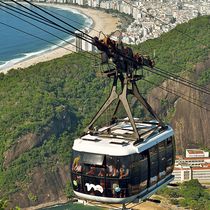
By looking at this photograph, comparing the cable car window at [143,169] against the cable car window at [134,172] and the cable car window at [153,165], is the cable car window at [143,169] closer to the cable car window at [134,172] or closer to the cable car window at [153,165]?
the cable car window at [134,172]

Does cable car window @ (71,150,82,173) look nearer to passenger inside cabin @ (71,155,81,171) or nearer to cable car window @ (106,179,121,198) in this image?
passenger inside cabin @ (71,155,81,171)

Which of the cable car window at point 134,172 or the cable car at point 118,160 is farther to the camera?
the cable car window at point 134,172

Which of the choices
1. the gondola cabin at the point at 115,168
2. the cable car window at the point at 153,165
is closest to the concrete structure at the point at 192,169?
the cable car window at the point at 153,165

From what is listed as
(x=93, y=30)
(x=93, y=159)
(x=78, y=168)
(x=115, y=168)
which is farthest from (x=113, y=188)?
(x=93, y=30)

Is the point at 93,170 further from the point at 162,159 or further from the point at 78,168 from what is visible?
the point at 162,159

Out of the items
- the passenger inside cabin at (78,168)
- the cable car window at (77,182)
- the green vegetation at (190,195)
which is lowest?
the green vegetation at (190,195)

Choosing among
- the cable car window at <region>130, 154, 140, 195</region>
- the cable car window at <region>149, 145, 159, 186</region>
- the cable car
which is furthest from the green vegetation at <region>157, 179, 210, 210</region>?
the cable car window at <region>130, 154, 140, 195</region>

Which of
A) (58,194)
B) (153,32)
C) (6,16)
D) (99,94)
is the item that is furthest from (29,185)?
(6,16)
